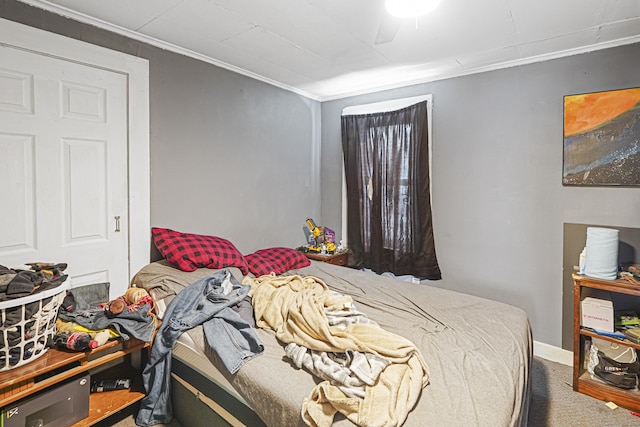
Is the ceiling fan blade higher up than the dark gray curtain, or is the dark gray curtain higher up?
the ceiling fan blade

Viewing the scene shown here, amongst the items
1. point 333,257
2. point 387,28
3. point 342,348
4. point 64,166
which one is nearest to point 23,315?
point 64,166

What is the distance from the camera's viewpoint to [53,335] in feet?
5.27

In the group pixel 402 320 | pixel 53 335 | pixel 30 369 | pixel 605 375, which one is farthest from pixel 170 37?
pixel 605 375

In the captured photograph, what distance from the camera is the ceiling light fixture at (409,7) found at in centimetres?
178

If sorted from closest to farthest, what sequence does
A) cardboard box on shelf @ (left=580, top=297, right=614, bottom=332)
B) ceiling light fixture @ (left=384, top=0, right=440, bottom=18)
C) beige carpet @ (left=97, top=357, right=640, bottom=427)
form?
ceiling light fixture @ (left=384, top=0, right=440, bottom=18)
beige carpet @ (left=97, top=357, right=640, bottom=427)
cardboard box on shelf @ (left=580, top=297, right=614, bottom=332)

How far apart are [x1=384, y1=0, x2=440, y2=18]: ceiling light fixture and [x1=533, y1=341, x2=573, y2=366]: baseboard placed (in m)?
2.72

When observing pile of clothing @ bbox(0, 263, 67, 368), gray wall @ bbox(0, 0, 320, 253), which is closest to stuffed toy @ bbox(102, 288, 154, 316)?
Answer: pile of clothing @ bbox(0, 263, 67, 368)

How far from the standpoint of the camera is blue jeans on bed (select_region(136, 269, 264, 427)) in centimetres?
166

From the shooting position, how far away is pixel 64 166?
81.2 inches

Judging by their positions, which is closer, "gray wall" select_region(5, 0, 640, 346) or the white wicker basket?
the white wicker basket

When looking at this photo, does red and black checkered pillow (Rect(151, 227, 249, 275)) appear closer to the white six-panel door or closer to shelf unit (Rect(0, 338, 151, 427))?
the white six-panel door

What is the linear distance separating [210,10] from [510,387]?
253 cm

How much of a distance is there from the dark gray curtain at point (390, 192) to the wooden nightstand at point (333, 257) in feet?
0.25

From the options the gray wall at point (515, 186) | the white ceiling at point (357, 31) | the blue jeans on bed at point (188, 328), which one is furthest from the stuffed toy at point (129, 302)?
the gray wall at point (515, 186)
